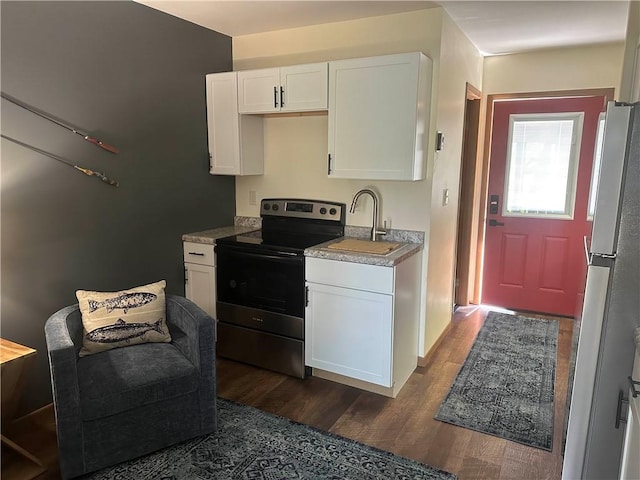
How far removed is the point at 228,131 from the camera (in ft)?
10.8

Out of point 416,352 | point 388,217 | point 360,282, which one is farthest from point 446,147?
point 416,352

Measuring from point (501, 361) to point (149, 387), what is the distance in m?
2.45

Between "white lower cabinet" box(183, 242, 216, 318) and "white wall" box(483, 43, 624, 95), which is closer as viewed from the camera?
"white lower cabinet" box(183, 242, 216, 318)

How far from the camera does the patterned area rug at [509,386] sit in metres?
2.48

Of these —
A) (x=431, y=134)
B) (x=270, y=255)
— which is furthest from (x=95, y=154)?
(x=431, y=134)

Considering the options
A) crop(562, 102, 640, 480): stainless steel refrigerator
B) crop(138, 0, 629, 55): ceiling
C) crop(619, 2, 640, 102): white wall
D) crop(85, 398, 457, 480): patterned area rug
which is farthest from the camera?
crop(138, 0, 629, 55): ceiling

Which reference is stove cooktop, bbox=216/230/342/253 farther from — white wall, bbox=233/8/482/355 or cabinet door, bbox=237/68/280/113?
cabinet door, bbox=237/68/280/113

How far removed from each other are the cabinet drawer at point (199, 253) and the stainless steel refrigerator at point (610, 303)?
2.32m

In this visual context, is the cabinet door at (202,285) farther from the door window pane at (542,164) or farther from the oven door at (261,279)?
the door window pane at (542,164)

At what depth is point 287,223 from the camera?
346 centimetres

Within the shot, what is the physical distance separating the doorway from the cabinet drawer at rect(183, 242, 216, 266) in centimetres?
266

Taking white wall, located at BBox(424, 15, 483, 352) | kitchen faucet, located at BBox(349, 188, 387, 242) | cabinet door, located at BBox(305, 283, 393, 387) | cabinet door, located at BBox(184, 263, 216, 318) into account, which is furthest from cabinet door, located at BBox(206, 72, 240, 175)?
white wall, located at BBox(424, 15, 483, 352)

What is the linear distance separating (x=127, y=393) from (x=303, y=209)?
5.88 feet

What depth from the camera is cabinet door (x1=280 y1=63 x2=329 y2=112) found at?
113 inches
